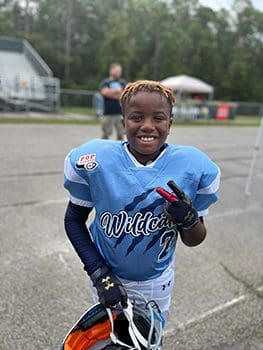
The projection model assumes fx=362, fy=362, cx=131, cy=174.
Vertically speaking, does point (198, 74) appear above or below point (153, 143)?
below

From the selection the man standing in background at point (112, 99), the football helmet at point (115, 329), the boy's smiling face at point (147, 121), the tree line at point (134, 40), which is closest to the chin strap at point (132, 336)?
the football helmet at point (115, 329)

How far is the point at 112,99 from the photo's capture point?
7.68 m

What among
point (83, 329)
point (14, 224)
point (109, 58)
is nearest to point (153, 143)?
point (83, 329)

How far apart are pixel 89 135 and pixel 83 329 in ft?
32.3

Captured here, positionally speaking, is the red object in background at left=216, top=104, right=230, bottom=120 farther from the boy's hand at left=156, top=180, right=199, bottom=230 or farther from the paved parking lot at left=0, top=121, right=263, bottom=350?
Result: the boy's hand at left=156, top=180, right=199, bottom=230

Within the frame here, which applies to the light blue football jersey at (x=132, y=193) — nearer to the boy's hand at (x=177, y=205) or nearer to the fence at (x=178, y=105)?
the boy's hand at (x=177, y=205)

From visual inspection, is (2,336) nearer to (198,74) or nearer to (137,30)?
(137,30)

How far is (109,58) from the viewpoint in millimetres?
36688

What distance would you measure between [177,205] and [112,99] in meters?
6.61

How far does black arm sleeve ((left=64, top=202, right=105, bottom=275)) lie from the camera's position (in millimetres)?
1473

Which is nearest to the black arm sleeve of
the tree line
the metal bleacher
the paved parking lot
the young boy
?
the young boy

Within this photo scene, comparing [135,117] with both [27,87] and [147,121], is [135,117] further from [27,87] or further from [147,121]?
[27,87]

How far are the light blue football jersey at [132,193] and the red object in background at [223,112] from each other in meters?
22.6

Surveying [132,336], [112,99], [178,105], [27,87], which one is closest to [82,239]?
[132,336]
